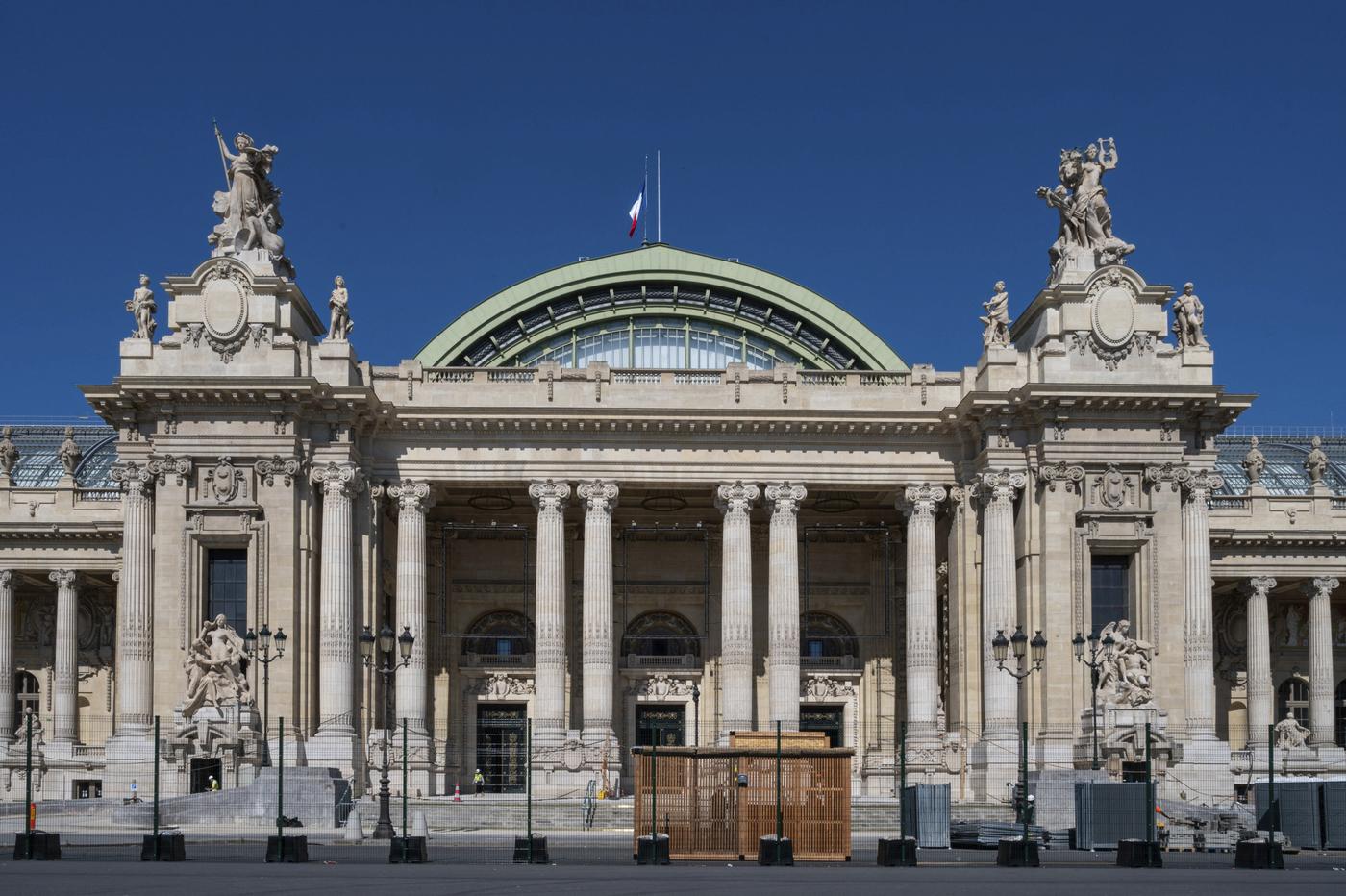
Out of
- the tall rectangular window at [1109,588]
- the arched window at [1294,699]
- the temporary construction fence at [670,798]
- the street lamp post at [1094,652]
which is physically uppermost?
the tall rectangular window at [1109,588]

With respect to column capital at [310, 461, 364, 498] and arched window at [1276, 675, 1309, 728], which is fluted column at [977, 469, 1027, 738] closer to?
column capital at [310, 461, 364, 498]

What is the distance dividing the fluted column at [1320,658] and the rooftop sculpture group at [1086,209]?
19297 millimetres

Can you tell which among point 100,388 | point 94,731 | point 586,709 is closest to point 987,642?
point 586,709

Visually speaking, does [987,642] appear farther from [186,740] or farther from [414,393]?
[186,740]

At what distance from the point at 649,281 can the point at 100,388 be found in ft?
87.1

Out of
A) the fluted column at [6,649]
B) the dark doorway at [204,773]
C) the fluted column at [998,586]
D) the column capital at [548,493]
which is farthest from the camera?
the fluted column at [6,649]

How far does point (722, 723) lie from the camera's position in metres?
60.5

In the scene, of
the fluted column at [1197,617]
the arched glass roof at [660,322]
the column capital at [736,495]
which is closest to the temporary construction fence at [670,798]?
the fluted column at [1197,617]

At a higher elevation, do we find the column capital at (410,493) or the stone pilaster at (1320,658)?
the column capital at (410,493)

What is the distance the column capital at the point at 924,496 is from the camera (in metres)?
61.1

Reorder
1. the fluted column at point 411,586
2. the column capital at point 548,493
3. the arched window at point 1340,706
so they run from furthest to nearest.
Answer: the arched window at point 1340,706
the column capital at point 548,493
the fluted column at point 411,586

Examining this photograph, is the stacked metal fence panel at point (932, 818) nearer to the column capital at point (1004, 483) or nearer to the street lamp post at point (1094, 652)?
the street lamp post at point (1094, 652)

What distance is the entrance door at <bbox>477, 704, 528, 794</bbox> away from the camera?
222 feet

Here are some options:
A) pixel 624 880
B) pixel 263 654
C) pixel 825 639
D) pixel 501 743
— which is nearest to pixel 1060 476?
pixel 825 639
